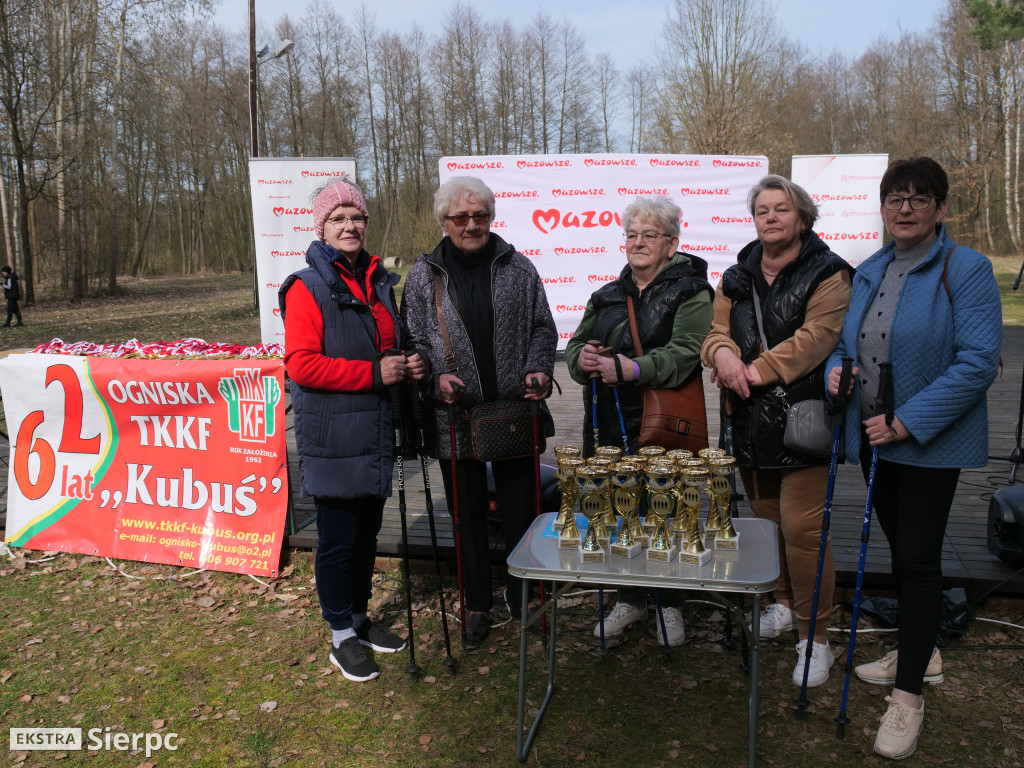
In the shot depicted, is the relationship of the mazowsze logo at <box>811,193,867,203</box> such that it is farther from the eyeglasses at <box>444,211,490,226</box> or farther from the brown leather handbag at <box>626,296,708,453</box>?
→ the eyeglasses at <box>444,211,490,226</box>

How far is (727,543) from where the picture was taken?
264cm

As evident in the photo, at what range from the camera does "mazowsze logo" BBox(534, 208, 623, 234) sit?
9719 millimetres

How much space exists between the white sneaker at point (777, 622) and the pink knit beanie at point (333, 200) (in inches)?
99.0

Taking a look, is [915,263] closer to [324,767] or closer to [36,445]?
[324,767]

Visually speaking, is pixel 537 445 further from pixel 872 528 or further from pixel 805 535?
pixel 872 528

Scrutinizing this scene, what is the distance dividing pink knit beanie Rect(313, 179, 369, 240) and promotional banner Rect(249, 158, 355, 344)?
607 centimetres

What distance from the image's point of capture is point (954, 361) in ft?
8.55

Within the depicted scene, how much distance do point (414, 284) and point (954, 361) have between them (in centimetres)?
213

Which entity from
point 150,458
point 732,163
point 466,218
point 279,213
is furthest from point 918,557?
point 279,213

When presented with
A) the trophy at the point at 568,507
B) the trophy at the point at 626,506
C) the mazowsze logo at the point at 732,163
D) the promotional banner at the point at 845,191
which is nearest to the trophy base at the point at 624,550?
the trophy at the point at 626,506

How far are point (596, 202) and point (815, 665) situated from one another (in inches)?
292

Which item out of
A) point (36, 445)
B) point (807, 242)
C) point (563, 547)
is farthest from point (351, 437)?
point (36, 445)

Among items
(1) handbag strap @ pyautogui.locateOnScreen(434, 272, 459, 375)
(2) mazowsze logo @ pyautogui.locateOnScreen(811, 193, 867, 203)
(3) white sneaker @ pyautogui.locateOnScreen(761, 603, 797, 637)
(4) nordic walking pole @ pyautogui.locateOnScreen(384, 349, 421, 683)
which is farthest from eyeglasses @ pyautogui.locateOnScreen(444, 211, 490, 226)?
(2) mazowsze logo @ pyautogui.locateOnScreen(811, 193, 867, 203)

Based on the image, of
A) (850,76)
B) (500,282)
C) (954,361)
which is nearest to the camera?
(954,361)
